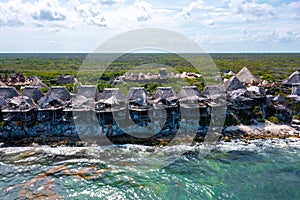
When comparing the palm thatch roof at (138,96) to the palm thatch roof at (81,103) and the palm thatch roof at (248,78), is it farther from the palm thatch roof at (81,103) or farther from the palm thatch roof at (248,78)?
the palm thatch roof at (248,78)

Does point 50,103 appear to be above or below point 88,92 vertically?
below

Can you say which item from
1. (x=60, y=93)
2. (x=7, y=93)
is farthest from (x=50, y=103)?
(x=7, y=93)

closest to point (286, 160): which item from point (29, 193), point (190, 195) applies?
point (190, 195)

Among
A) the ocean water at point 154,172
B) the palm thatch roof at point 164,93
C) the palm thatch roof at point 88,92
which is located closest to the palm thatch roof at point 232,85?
the palm thatch roof at point 164,93

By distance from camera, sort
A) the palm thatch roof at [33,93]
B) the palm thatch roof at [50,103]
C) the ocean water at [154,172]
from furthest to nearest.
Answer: the palm thatch roof at [33,93], the palm thatch roof at [50,103], the ocean water at [154,172]

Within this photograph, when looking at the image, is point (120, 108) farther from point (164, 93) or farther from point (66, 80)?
point (66, 80)

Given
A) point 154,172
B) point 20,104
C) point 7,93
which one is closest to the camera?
point 154,172

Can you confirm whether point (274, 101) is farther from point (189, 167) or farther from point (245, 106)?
point (189, 167)
